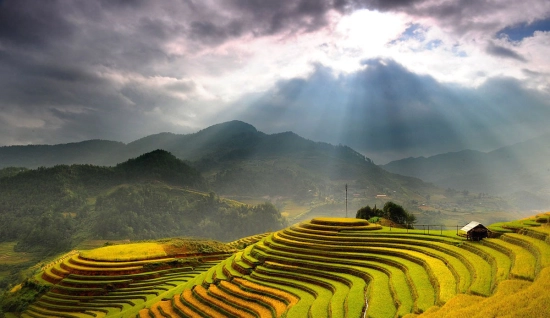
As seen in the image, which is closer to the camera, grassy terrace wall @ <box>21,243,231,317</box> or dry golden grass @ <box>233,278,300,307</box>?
dry golden grass @ <box>233,278,300,307</box>

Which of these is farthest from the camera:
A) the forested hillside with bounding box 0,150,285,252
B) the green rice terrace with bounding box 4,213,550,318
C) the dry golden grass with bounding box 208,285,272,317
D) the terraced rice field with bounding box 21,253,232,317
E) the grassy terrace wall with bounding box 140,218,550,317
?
the forested hillside with bounding box 0,150,285,252

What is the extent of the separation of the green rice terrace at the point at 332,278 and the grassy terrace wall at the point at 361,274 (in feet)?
0.27

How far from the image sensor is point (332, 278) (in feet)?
82.9

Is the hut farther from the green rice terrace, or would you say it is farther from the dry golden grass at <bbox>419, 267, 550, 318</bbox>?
the dry golden grass at <bbox>419, 267, 550, 318</bbox>

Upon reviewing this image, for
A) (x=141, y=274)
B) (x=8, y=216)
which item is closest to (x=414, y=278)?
(x=141, y=274)

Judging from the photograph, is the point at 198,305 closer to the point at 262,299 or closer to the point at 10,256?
the point at 262,299

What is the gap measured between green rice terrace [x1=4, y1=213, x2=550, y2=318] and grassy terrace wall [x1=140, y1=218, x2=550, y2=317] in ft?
0.27

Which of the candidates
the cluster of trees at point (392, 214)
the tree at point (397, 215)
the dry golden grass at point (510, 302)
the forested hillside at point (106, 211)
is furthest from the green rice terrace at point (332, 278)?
the forested hillside at point (106, 211)

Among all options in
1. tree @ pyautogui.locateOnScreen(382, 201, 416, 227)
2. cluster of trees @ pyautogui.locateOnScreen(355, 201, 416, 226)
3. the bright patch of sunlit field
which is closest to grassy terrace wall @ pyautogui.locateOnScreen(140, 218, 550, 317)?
cluster of trees @ pyautogui.locateOnScreen(355, 201, 416, 226)

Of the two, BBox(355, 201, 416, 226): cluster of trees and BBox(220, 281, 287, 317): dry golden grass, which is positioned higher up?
BBox(355, 201, 416, 226): cluster of trees


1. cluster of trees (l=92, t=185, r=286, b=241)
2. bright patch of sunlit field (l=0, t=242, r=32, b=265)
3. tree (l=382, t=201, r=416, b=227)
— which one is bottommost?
bright patch of sunlit field (l=0, t=242, r=32, b=265)

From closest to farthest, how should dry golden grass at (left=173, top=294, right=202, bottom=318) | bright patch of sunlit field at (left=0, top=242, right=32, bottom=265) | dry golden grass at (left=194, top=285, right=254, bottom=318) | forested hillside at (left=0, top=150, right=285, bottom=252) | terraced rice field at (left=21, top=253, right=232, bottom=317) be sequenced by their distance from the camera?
dry golden grass at (left=194, top=285, right=254, bottom=318) < dry golden grass at (left=173, top=294, right=202, bottom=318) < terraced rice field at (left=21, top=253, right=232, bottom=317) < bright patch of sunlit field at (left=0, top=242, right=32, bottom=265) < forested hillside at (left=0, top=150, right=285, bottom=252)

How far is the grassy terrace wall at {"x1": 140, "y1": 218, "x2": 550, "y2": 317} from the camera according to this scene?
15935 mm

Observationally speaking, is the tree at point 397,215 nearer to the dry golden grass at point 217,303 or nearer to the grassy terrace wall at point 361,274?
the grassy terrace wall at point 361,274
